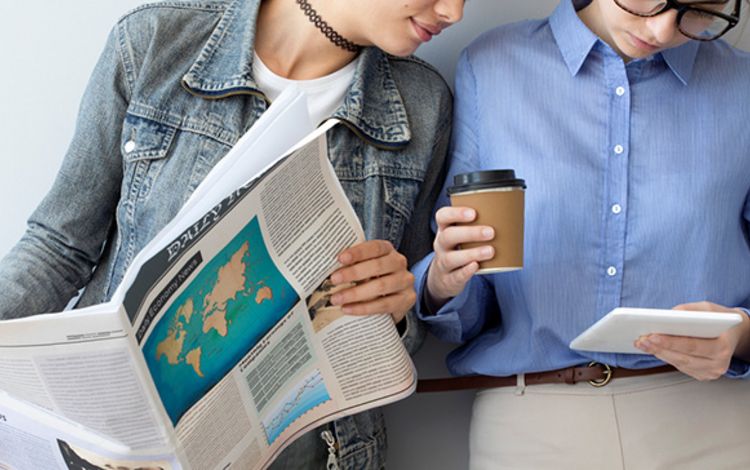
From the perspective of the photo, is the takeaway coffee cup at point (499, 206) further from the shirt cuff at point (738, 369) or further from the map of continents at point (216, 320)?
the shirt cuff at point (738, 369)

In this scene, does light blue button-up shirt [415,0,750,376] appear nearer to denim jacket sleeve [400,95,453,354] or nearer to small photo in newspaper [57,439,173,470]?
denim jacket sleeve [400,95,453,354]

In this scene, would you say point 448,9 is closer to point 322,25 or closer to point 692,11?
point 322,25

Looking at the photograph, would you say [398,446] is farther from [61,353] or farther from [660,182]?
[61,353]

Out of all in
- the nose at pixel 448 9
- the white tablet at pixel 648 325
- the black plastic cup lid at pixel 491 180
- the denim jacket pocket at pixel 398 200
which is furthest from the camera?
the denim jacket pocket at pixel 398 200

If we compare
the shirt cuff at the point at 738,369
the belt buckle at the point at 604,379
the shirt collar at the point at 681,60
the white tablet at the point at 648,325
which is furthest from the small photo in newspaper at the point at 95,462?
the shirt collar at the point at 681,60

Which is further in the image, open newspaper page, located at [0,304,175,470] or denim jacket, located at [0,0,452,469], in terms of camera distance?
denim jacket, located at [0,0,452,469]

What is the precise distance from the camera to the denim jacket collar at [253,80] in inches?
55.8

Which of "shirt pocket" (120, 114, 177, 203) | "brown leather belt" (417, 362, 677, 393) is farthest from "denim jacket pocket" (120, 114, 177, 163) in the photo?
"brown leather belt" (417, 362, 677, 393)

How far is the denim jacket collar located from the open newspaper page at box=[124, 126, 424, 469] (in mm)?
294

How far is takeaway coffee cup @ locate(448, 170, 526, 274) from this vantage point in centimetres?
122

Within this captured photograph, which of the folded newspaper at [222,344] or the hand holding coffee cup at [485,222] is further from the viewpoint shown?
the hand holding coffee cup at [485,222]

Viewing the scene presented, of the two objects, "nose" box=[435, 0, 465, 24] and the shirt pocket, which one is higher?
"nose" box=[435, 0, 465, 24]

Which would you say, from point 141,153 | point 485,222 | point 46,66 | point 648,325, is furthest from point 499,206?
point 46,66

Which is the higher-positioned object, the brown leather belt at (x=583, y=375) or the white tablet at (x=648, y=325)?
the white tablet at (x=648, y=325)
